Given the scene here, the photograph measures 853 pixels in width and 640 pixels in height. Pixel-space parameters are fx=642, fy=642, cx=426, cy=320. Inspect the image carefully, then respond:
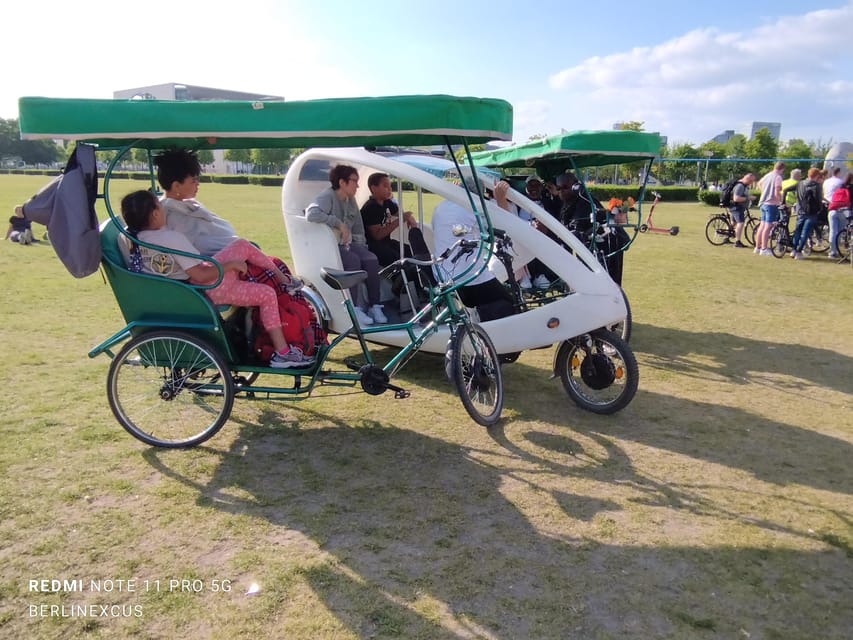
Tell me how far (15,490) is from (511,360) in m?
3.66

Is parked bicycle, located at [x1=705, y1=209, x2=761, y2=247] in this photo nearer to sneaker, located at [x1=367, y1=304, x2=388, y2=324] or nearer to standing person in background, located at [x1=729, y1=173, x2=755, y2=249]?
standing person in background, located at [x1=729, y1=173, x2=755, y2=249]

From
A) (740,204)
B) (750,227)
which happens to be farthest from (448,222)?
(750,227)

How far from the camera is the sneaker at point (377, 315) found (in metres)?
5.48

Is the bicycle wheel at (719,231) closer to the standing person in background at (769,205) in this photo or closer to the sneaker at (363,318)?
the standing person in background at (769,205)

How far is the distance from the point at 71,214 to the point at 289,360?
Result: 1.58 meters

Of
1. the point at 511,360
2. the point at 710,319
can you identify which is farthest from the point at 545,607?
the point at 710,319

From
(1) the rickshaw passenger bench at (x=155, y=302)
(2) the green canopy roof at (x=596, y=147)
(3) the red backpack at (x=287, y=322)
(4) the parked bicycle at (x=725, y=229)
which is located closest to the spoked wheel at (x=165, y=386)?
(1) the rickshaw passenger bench at (x=155, y=302)

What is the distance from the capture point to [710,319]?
26.1 ft

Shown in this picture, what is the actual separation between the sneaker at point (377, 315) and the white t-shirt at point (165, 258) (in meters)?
1.79

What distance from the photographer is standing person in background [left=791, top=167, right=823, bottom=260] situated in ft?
A: 42.1

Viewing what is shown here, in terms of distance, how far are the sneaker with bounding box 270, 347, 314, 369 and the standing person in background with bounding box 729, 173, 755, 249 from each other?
13.4 metres

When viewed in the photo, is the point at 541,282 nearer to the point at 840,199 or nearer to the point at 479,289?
the point at 479,289

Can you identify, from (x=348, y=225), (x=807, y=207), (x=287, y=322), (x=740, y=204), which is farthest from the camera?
(x=740, y=204)

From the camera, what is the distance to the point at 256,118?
12.0 feet
